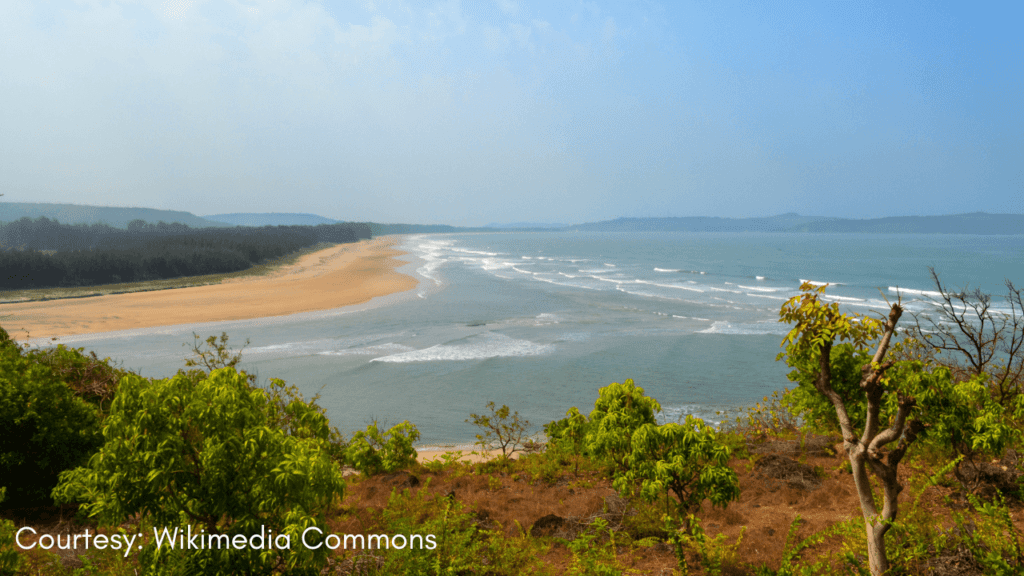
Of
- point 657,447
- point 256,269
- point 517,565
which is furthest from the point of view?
point 256,269

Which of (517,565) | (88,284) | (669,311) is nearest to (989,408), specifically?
(517,565)

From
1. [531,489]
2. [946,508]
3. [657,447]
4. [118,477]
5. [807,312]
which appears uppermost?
[807,312]

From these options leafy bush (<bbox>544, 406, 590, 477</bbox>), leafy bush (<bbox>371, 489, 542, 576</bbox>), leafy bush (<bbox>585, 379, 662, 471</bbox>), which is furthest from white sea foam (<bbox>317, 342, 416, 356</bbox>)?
leafy bush (<bbox>585, 379, 662, 471</bbox>)

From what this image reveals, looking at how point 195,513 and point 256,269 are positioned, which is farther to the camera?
point 256,269

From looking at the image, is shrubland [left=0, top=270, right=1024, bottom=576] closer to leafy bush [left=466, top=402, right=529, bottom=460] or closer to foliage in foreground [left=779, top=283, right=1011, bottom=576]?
foliage in foreground [left=779, top=283, right=1011, bottom=576]

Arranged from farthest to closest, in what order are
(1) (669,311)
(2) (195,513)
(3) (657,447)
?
1. (1) (669,311)
2. (3) (657,447)
3. (2) (195,513)

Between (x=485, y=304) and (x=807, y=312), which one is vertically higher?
(x=807, y=312)

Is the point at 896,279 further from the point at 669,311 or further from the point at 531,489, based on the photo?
the point at 531,489
